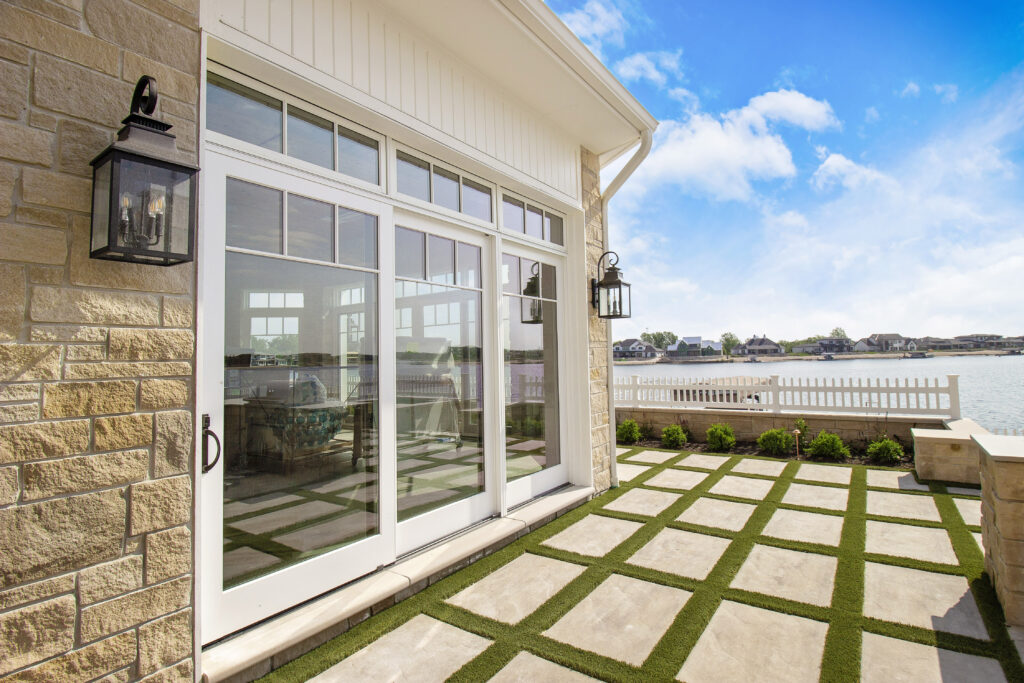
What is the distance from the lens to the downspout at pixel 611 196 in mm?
3957

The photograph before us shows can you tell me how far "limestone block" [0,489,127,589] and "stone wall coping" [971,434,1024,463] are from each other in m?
3.40

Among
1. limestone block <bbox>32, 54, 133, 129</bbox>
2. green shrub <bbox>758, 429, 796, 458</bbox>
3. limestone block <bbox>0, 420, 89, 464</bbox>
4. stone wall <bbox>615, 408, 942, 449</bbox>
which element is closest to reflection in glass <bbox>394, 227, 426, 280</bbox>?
limestone block <bbox>32, 54, 133, 129</bbox>

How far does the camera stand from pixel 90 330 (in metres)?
1.36

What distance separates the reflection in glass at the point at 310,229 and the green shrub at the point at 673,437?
17.2 feet

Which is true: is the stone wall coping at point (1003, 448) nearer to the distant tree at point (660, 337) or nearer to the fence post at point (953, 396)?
the fence post at point (953, 396)

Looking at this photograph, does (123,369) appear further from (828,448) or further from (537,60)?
(828,448)

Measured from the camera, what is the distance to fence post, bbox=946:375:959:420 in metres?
5.36

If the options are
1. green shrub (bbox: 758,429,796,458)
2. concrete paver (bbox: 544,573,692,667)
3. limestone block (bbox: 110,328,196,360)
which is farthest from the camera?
green shrub (bbox: 758,429,796,458)

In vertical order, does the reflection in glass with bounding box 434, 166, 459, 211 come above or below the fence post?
above

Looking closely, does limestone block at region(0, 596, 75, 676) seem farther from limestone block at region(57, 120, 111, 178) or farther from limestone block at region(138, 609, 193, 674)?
limestone block at region(57, 120, 111, 178)

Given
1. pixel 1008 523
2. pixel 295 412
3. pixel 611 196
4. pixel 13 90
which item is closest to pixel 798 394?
pixel 611 196

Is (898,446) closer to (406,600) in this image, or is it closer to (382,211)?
(406,600)

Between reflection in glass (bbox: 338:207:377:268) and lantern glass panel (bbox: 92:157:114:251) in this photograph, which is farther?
reflection in glass (bbox: 338:207:377:268)

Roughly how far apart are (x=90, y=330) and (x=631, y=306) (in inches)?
142
